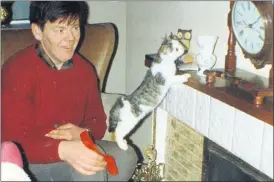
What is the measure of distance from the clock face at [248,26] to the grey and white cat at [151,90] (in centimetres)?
24

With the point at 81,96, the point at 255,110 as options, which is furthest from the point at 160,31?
the point at 255,110

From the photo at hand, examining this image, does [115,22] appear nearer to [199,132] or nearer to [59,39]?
[59,39]

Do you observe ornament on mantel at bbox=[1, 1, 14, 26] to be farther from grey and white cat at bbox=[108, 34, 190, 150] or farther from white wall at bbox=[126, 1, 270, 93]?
grey and white cat at bbox=[108, 34, 190, 150]

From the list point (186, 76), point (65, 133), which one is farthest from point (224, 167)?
point (65, 133)

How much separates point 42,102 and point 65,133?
13 cm

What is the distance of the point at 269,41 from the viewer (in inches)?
37.0

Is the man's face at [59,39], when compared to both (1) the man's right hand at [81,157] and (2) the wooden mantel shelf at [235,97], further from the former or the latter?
(2) the wooden mantel shelf at [235,97]

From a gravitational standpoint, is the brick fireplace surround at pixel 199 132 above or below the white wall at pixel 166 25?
below

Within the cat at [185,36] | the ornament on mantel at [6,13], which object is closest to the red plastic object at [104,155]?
the cat at [185,36]

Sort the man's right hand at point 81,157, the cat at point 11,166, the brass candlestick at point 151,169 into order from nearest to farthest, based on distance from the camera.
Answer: the cat at point 11,166 < the man's right hand at point 81,157 < the brass candlestick at point 151,169

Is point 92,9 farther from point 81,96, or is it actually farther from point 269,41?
point 269,41

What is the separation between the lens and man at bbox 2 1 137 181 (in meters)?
1.12

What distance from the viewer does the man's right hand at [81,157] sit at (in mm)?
1079

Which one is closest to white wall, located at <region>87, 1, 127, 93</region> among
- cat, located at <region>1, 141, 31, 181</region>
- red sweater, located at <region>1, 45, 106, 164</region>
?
red sweater, located at <region>1, 45, 106, 164</region>
